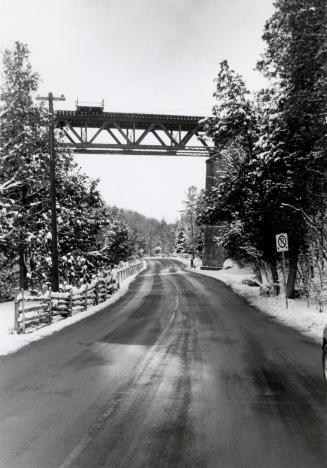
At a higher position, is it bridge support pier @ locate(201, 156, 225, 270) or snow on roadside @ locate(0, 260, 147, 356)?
bridge support pier @ locate(201, 156, 225, 270)

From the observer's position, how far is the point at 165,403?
20.9 ft

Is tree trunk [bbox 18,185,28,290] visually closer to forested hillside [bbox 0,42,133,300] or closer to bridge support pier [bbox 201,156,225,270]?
forested hillside [bbox 0,42,133,300]

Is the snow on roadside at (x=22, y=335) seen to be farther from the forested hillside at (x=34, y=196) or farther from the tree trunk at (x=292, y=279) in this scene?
the tree trunk at (x=292, y=279)

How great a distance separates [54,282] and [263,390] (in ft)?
46.7

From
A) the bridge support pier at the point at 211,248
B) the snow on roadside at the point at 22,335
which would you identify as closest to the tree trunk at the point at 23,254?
the snow on roadside at the point at 22,335

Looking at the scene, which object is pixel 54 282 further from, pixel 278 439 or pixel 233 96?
pixel 278 439

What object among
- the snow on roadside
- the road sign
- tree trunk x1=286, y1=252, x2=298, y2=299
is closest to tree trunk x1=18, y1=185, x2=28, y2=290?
the snow on roadside

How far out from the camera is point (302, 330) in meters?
14.1

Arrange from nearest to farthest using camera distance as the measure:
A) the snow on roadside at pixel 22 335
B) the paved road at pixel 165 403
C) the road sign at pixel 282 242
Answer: the paved road at pixel 165 403, the snow on roadside at pixel 22 335, the road sign at pixel 282 242

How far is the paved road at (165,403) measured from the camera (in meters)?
4.62

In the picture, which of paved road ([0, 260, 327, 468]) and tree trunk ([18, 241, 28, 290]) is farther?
tree trunk ([18, 241, 28, 290])

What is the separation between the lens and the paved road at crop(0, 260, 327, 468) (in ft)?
15.2

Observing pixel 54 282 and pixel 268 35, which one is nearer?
pixel 268 35

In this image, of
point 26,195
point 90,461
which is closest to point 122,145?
point 26,195
